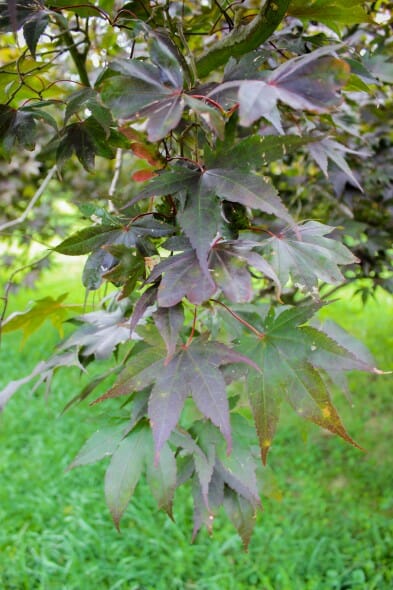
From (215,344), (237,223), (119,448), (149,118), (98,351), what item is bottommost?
(119,448)

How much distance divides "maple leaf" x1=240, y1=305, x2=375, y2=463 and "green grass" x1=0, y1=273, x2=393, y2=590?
17.6 inches

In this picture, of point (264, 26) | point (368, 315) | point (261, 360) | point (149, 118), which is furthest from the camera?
point (368, 315)

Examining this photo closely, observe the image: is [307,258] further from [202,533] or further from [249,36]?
[202,533]

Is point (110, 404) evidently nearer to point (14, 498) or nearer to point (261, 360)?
point (14, 498)

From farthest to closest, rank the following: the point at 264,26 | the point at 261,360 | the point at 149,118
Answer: the point at 261,360 → the point at 264,26 → the point at 149,118

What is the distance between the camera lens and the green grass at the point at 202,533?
1855 millimetres

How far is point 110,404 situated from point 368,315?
2.28 metres

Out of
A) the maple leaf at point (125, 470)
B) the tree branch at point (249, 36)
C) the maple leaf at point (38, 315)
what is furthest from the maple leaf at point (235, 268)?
the maple leaf at point (38, 315)

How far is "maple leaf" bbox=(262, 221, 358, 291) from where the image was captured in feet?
2.81

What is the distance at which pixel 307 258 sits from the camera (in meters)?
0.87

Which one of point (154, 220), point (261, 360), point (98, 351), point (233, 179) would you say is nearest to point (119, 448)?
point (98, 351)

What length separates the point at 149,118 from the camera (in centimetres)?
62

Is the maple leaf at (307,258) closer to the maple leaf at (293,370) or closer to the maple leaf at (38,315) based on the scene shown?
the maple leaf at (293,370)

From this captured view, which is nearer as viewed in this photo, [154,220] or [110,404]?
[154,220]
